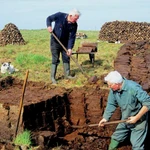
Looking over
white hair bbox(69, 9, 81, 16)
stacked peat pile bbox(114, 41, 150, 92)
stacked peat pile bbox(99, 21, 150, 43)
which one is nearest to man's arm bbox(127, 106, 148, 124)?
stacked peat pile bbox(114, 41, 150, 92)

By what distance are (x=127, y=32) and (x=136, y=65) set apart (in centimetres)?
1282

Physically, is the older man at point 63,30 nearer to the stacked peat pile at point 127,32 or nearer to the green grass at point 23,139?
the green grass at point 23,139

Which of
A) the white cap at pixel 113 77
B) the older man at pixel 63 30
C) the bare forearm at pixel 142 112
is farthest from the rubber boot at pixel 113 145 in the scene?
the older man at pixel 63 30

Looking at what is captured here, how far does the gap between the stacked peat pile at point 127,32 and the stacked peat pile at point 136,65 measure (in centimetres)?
981

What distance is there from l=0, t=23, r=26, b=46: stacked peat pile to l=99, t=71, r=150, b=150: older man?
42.3 ft

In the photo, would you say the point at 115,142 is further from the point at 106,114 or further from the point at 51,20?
the point at 51,20

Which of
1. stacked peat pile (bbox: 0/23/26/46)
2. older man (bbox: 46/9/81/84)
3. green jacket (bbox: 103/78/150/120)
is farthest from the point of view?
stacked peat pile (bbox: 0/23/26/46)

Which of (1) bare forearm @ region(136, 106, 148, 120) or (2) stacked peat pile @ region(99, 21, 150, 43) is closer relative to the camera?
(1) bare forearm @ region(136, 106, 148, 120)

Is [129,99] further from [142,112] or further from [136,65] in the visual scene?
[136,65]

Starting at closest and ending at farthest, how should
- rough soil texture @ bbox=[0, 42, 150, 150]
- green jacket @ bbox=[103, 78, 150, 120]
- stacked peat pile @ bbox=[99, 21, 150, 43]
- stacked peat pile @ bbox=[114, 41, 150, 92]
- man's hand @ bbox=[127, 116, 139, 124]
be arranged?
green jacket @ bbox=[103, 78, 150, 120] → man's hand @ bbox=[127, 116, 139, 124] → rough soil texture @ bbox=[0, 42, 150, 150] → stacked peat pile @ bbox=[114, 41, 150, 92] → stacked peat pile @ bbox=[99, 21, 150, 43]

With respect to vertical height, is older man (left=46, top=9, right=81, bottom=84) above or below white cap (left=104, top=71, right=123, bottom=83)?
above

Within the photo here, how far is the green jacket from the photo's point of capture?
598 centimetres

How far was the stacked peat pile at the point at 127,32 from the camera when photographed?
70.6 ft

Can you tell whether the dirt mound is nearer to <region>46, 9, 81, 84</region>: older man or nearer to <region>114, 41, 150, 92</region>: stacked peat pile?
<region>114, 41, 150, 92</region>: stacked peat pile
